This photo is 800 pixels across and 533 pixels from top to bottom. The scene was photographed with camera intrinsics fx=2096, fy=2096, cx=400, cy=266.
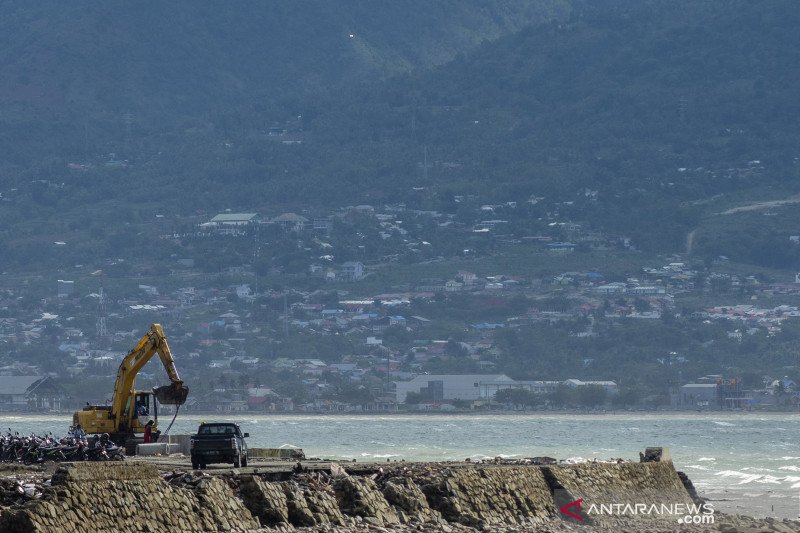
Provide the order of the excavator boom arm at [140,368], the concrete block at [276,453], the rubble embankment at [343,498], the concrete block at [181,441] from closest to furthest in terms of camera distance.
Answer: the rubble embankment at [343,498]
the concrete block at [181,441]
the concrete block at [276,453]
the excavator boom arm at [140,368]

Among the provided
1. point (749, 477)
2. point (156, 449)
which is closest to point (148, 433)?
point (156, 449)

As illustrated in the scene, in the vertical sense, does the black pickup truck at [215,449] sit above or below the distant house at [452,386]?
below

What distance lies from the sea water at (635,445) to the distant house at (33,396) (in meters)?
20.7

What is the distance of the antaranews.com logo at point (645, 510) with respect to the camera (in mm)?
36719

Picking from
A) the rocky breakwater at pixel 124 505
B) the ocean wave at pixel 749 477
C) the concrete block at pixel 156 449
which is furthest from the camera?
the ocean wave at pixel 749 477

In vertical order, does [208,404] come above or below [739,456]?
above

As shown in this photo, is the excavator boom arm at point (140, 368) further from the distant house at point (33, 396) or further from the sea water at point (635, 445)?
the distant house at point (33, 396)

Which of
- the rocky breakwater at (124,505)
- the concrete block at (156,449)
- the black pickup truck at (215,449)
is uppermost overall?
the concrete block at (156,449)

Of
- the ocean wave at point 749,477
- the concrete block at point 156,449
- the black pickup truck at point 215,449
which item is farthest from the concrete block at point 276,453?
the ocean wave at point 749,477

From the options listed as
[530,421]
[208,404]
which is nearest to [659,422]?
[530,421]

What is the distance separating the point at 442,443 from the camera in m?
91.0

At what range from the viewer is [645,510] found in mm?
39000

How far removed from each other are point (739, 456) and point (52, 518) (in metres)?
57.7

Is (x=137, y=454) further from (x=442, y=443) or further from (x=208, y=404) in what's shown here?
(x=208, y=404)
